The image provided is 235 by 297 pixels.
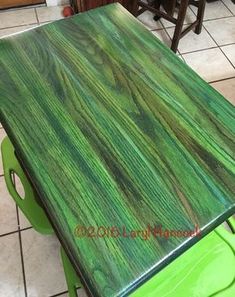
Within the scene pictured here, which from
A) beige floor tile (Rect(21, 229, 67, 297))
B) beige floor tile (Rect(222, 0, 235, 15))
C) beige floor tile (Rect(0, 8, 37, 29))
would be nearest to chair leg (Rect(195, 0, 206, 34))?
beige floor tile (Rect(222, 0, 235, 15))

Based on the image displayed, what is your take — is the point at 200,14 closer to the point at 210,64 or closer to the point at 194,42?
the point at 194,42

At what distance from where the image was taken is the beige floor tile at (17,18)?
2246 millimetres

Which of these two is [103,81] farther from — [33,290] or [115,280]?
[33,290]

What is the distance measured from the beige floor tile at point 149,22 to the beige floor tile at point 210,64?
0.35m

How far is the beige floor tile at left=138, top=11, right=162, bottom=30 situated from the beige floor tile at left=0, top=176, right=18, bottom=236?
1520 mm

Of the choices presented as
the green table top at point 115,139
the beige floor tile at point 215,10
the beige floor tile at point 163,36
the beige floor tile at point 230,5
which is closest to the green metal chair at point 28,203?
the green table top at point 115,139

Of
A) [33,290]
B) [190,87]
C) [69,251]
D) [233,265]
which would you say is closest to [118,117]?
[190,87]

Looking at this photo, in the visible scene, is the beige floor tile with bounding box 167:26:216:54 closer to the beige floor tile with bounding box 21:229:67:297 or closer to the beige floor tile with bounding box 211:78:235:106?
the beige floor tile with bounding box 211:78:235:106

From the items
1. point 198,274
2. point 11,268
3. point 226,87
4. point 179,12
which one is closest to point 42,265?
point 11,268

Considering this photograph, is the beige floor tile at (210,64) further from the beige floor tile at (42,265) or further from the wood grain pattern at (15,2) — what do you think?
the beige floor tile at (42,265)

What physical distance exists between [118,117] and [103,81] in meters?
0.12

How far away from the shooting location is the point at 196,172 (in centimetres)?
60

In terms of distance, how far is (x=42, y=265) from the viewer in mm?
1242

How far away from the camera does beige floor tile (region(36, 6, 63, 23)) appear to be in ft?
7.50
